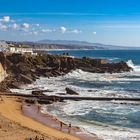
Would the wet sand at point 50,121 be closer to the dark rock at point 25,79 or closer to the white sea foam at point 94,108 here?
the white sea foam at point 94,108

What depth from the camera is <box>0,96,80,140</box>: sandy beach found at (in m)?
24.9

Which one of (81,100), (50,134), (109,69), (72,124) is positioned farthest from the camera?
(109,69)

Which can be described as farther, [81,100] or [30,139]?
[81,100]

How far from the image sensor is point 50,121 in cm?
3253

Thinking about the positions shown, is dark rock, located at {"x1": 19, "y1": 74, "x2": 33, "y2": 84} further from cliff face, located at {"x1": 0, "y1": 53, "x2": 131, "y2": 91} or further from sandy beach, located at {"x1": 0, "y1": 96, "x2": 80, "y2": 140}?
sandy beach, located at {"x1": 0, "y1": 96, "x2": 80, "y2": 140}

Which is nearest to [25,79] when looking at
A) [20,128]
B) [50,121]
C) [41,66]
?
[41,66]

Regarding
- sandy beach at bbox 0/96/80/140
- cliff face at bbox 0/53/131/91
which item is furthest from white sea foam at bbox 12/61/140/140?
sandy beach at bbox 0/96/80/140

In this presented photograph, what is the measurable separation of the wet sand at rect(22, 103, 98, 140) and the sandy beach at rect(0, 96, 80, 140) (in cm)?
58

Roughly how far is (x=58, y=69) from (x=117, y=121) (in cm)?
4468

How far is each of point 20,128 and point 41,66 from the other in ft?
162

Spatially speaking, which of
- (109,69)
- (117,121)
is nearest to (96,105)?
(117,121)

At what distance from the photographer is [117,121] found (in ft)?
108

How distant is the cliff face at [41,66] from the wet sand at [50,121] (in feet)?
65.4

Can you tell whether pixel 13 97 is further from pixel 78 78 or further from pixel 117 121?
pixel 78 78
